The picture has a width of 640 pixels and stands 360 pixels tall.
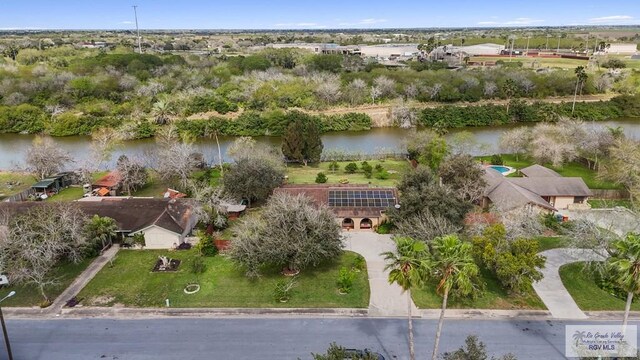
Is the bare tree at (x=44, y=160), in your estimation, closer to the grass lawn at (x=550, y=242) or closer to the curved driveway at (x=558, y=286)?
the curved driveway at (x=558, y=286)

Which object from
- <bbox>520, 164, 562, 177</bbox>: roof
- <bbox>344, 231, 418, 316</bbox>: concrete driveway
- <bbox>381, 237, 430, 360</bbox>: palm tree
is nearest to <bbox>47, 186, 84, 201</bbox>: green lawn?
<bbox>344, 231, 418, 316</bbox>: concrete driveway

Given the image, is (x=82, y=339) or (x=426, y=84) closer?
(x=82, y=339)

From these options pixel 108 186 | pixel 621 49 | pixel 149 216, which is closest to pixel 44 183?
pixel 108 186

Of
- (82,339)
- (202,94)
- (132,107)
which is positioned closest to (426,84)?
(202,94)

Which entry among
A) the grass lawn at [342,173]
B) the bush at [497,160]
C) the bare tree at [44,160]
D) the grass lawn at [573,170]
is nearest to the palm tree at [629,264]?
the grass lawn at [342,173]

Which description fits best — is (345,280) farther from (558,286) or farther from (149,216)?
(149,216)

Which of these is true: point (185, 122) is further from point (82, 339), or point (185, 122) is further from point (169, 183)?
point (82, 339)
